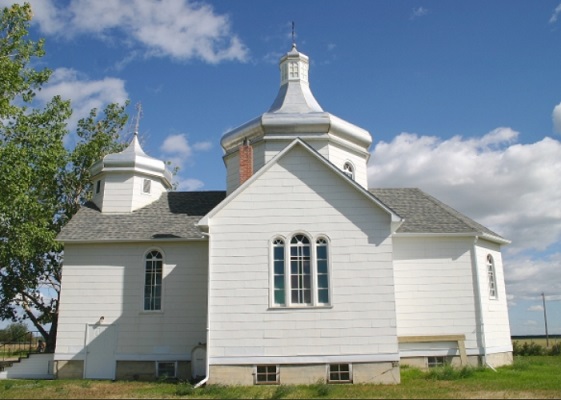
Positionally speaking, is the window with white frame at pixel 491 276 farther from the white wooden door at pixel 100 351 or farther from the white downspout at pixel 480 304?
the white wooden door at pixel 100 351

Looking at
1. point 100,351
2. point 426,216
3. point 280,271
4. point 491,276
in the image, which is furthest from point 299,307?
point 491,276

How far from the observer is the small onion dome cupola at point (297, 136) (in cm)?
2108

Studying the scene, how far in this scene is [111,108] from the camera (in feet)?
111

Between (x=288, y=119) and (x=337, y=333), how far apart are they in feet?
30.4

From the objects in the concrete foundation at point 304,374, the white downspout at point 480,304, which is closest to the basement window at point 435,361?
the white downspout at point 480,304

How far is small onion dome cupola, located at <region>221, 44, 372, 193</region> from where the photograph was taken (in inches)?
830

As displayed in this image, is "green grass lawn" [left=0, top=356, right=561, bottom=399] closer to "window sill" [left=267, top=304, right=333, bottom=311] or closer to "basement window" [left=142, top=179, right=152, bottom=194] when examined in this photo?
"window sill" [left=267, top=304, right=333, bottom=311]

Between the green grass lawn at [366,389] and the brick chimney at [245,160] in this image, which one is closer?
the green grass lawn at [366,389]

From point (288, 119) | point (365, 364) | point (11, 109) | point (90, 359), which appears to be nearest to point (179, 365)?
point (90, 359)

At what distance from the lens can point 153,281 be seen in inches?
770

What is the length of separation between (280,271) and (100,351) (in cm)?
787

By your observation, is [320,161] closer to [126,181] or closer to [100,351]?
[126,181]

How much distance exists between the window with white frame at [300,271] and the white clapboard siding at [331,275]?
0.25 meters

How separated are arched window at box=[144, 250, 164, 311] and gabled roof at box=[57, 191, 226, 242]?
0.81 m
